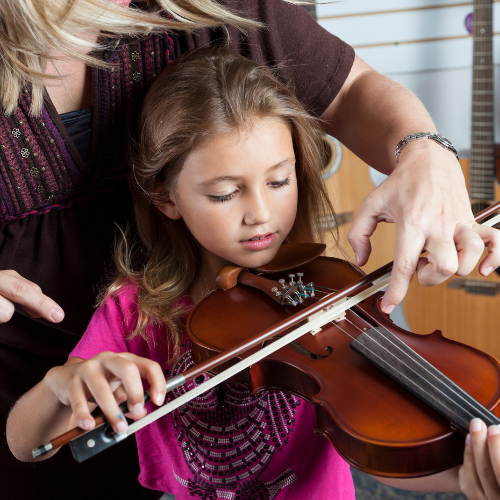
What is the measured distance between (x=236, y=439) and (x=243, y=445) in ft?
0.05

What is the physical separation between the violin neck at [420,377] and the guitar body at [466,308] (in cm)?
130

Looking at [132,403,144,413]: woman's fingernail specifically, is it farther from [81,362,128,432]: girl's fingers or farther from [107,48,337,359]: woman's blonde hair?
[107,48,337,359]: woman's blonde hair

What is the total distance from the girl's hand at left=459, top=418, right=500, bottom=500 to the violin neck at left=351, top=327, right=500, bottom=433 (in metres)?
0.02

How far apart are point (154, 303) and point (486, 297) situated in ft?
4.59

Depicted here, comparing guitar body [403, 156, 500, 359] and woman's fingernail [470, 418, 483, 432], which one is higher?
woman's fingernail [470, 418, 483, 432]

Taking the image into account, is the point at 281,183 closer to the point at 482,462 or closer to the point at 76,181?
the point at 76,181

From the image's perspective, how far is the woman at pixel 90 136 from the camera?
30.5 inches

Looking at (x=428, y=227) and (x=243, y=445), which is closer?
(x=428, y=227)

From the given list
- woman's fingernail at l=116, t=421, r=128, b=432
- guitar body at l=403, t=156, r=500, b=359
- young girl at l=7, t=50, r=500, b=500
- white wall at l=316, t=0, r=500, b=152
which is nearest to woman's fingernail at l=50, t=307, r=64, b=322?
young girl at l=7, t=50, r=500, b=500

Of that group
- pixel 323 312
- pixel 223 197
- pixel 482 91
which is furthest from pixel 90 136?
pixel 482 91

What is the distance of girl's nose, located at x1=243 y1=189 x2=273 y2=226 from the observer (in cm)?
82

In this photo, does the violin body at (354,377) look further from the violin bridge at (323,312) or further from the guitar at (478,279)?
the guitar at (478,279)

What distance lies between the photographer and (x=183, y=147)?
853 millimetres

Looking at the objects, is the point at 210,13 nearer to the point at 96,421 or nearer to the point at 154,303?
the point at 154,303
